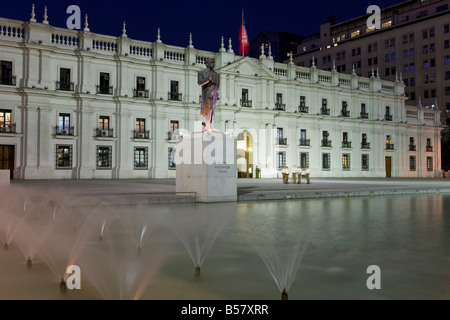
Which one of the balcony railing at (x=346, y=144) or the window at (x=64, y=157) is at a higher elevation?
the balcony railing at (x=346, y=144)

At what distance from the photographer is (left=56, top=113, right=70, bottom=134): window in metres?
34.7

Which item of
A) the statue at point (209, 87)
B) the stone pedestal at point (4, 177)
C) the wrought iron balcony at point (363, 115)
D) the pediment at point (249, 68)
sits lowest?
the stone pedestal at point (4, 177)

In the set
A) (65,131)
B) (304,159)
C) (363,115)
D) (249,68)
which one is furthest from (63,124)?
(363,115)

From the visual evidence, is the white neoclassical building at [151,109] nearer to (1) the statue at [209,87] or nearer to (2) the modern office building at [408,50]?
(2) the modern office building at [408,50]

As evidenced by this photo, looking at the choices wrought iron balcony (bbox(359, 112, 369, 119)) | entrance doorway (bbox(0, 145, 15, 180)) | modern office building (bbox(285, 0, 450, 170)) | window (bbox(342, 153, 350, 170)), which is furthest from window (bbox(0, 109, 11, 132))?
modern office building (bbox(285, 0, 450, 170))

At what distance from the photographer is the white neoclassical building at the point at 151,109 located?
33.0 m

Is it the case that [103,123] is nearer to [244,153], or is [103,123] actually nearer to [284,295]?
[244,153]

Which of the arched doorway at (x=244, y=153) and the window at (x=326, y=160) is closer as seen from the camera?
the arched doorway at (x=244, y=153)

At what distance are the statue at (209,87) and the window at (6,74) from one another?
22.8 metres

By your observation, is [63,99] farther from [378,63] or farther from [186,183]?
[378,63]

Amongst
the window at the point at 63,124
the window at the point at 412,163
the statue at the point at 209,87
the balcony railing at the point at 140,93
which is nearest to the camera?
the statue at the point at 209,87

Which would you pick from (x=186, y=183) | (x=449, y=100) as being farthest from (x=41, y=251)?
(x=449, y=100)

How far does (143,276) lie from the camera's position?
521cm

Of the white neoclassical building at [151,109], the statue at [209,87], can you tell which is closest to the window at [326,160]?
the white neoclassical building at [151,109]
